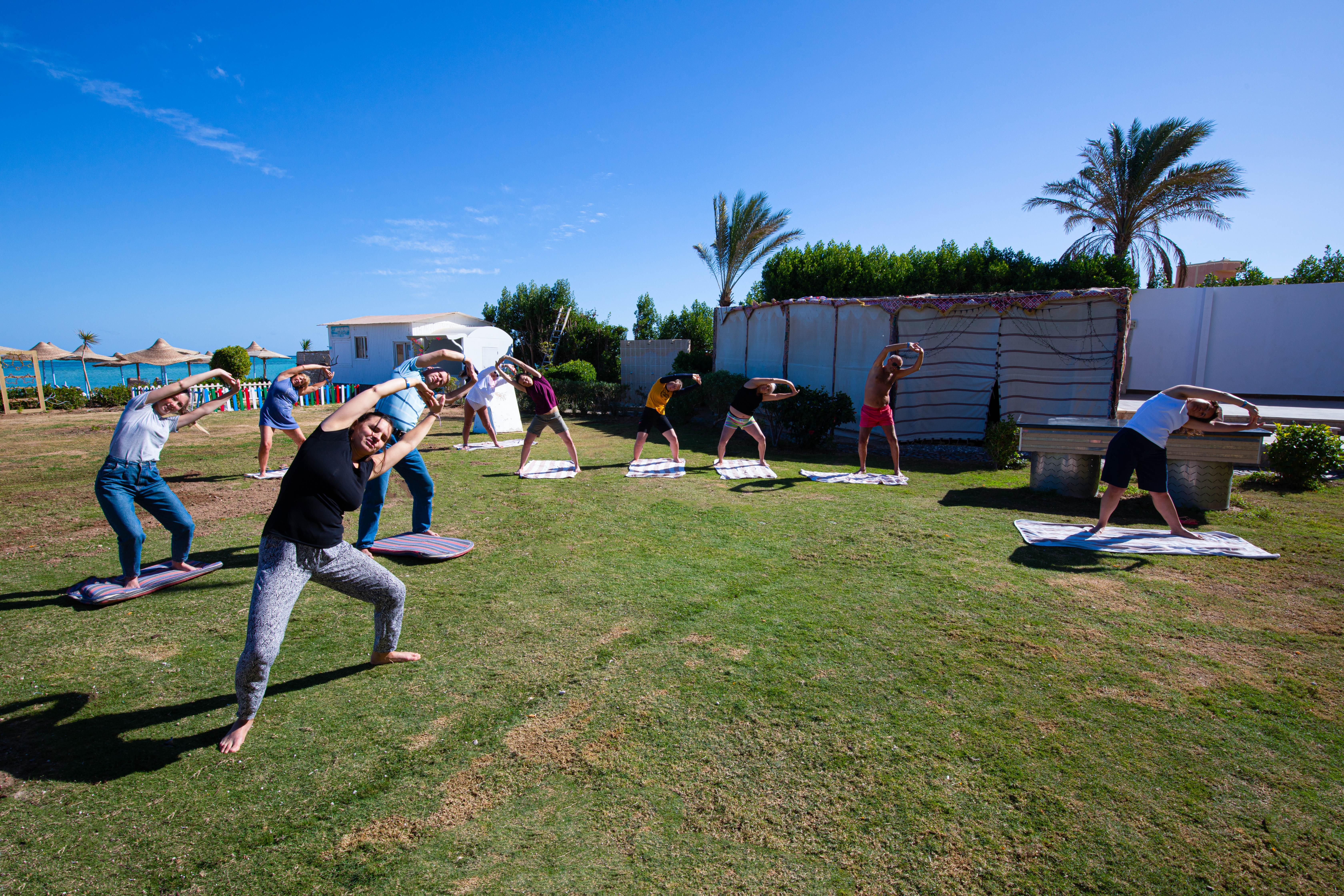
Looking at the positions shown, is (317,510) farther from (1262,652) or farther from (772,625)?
(1262,652)

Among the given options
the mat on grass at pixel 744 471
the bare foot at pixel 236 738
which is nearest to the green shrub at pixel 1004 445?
the mat on grass at pixel 744 471

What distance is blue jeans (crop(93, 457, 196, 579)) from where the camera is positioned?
201 inches

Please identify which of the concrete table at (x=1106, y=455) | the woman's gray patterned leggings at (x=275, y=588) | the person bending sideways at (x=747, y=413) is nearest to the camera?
the woman's gray patterned leggings at (x=275, y=588)

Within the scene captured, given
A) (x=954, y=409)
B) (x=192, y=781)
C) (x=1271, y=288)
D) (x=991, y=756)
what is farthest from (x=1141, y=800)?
(x=1271, y=288)

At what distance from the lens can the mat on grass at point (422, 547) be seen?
6199mm

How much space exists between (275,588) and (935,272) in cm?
2275

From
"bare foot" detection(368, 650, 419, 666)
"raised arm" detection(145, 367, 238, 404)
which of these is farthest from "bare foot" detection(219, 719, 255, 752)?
"raised arm" detection(145, 367, 238, 404)

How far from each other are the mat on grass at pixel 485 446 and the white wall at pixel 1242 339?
20200mm

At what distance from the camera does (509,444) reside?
1384cm

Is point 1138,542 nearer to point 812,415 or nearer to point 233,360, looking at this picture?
point 812,415

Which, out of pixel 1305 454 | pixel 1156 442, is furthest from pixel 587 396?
pixel 1305 454

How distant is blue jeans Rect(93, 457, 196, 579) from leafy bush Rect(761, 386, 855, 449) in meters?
10.5

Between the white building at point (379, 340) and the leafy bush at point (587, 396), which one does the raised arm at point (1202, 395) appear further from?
the white building at point (379, 340)

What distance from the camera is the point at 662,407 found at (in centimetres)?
1103
